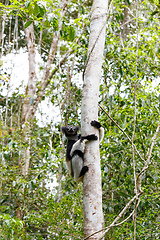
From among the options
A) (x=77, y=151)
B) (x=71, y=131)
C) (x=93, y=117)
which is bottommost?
(x=93, y=117)

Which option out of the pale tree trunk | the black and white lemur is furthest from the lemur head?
the pale tree trunk

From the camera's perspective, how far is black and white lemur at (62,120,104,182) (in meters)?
2.15

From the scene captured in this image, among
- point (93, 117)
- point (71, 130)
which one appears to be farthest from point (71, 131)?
point (93, 117)

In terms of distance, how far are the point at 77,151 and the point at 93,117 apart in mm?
995

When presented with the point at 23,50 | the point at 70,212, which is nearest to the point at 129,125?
the point at 70,212

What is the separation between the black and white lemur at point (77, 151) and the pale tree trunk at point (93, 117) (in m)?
0.04

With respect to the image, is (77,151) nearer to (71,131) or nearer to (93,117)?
(71,131)

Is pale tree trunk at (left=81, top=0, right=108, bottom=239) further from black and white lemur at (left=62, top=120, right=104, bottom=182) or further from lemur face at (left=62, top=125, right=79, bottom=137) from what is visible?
lemur face at (left=62, top=125, right=79, bottom=137)

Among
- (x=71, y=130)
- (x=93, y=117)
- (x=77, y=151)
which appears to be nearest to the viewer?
(x=93, y=117)

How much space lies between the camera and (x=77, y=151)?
10.1 ft

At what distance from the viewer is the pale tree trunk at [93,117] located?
1872 mm

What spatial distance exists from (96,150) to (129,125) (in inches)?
101

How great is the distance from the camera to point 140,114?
4.52 m

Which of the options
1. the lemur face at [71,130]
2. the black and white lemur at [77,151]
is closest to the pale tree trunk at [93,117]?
the black and white lemur at [77,151]
